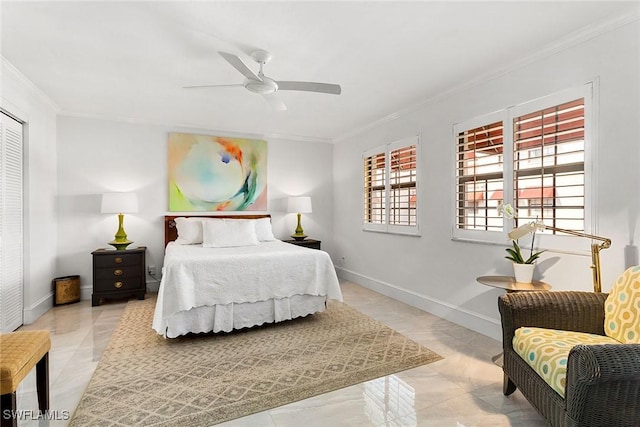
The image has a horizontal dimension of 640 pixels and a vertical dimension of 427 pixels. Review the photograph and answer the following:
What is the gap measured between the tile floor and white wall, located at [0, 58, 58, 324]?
0.83 metres

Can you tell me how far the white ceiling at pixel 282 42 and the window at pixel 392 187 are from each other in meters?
0.77

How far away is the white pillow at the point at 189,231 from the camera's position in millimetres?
4555

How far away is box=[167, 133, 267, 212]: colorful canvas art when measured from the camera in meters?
4.98

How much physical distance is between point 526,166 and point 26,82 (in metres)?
4.98

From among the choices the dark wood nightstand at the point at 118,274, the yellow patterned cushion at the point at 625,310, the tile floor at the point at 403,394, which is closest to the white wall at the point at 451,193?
the yellow patterned cushion at the point at 625,310

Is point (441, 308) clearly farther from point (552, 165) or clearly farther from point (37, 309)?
point (37, 309)

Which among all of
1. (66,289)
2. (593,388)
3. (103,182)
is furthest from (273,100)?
(66,289)

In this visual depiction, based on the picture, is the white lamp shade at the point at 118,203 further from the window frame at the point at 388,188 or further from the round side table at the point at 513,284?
the round side table at the point at 513,284

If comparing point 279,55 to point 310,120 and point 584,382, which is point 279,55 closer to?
point 310,120

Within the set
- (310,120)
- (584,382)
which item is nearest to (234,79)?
(310,120)

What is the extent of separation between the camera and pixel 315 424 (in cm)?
189

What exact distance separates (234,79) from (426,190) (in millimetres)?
2526

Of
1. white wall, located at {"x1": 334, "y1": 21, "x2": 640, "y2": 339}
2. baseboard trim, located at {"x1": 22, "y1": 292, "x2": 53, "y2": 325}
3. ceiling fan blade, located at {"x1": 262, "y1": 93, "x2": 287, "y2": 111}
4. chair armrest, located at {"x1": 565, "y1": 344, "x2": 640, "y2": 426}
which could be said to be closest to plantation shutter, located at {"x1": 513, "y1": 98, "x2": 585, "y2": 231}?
white wall, located at {"x1": 334, "y1": 21, "x2": 640, "y2": 339}

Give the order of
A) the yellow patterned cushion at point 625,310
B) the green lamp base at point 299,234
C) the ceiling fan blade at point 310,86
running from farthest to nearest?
the green lamp base at point 299,234 < the ceiling fan blade at point 310,86 < the yellow patterned cushion at point 625,310
